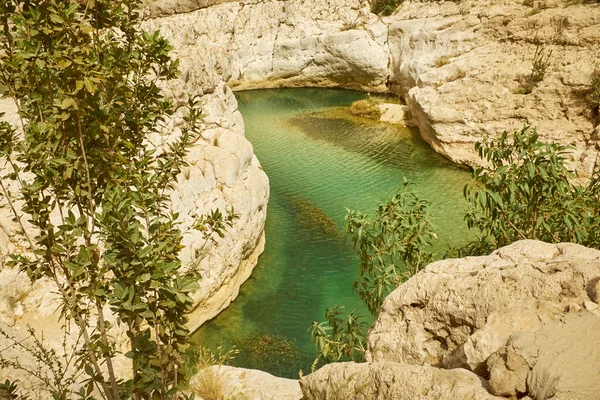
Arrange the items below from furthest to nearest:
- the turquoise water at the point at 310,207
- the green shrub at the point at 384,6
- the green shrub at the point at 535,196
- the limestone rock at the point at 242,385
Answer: the green shrub at the point at 384,6, the turquoise water at the point at 310,207, the limestone rock at the point at 242,385, the green shrub at the point at 535,196

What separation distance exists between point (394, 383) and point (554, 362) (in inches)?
57.5

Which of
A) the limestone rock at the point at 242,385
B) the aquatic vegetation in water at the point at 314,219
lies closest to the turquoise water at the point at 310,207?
the aquatic vegetation in water at the point at 314,219

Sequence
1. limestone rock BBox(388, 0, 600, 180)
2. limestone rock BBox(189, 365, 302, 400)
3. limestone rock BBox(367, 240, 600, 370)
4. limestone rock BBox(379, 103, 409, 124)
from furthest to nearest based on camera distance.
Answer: limestone rock BBox(379, 103, 409, 124) < limestone rock BBox(388, 0, 600, 180) < limestone rock BBox(189, 365, 302, 400) < limestone rock BBox(367, 240, 600, 370)

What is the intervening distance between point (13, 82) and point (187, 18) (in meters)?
31.5

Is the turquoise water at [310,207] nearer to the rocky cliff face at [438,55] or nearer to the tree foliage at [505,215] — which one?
the tree foliage at [505,215]

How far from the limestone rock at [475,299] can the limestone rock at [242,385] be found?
1751 millimetres

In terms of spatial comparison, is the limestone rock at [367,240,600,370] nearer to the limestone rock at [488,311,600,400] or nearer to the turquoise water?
the limestone rock at [488,311,600,400]

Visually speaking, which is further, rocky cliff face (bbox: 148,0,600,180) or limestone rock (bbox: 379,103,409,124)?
limestone rock (bbox: 379,103,409,124)

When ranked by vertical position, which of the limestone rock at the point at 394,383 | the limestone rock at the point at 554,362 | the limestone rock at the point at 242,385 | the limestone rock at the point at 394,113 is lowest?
the limestone rock at the point at 242,385

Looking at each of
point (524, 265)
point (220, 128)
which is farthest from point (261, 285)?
point (524, 265)

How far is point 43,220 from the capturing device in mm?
3949

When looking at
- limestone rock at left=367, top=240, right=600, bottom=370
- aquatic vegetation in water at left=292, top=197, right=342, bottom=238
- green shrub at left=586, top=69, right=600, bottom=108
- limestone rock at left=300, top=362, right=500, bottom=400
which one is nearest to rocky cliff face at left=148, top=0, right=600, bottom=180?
green shrub at left=586, top=69, right=600, bottom=108

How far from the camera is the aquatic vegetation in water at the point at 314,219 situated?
1396cm

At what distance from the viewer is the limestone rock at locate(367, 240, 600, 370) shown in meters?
4.88
